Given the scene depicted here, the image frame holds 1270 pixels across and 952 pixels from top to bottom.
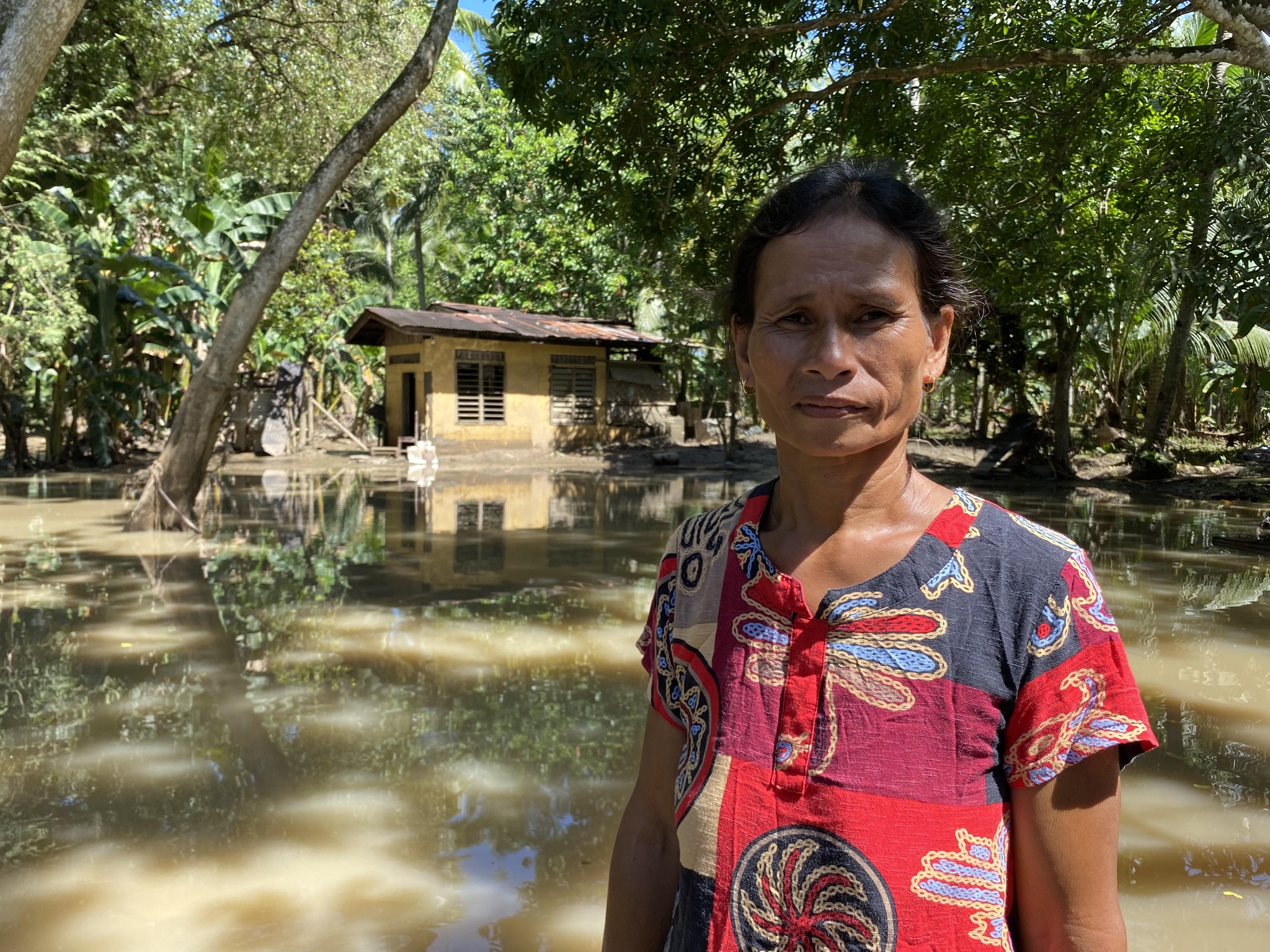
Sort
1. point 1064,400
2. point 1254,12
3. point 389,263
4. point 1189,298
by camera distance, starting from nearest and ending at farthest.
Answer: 1. point 1254,12
2. point 1189,298
3. point 1064,400
4. point 389,263

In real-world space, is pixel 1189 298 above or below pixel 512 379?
above

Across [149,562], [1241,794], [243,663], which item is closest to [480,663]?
[243,663]

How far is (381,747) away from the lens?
452cm

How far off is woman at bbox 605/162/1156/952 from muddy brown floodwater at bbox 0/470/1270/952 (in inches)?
79.7

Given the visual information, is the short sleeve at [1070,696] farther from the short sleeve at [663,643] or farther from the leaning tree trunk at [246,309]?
the leaning tree trunk at [246,309]

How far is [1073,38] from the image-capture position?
7961 millimetres

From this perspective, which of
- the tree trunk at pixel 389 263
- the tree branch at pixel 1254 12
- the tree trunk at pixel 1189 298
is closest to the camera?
the tree branch at pixel 1254 12

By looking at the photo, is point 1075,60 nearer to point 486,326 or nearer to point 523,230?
point 486,326

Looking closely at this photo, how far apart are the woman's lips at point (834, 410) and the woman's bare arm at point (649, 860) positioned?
0.49 m

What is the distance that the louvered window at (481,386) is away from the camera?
23609 millimetres

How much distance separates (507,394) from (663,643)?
23.4 metres

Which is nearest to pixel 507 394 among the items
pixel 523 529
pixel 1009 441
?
pixel 1009 441

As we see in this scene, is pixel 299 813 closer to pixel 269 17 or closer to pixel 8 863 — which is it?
pixel 8 863

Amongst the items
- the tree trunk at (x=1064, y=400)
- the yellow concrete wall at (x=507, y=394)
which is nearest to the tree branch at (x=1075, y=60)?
the tree trunk at (x=1064, y=400)
